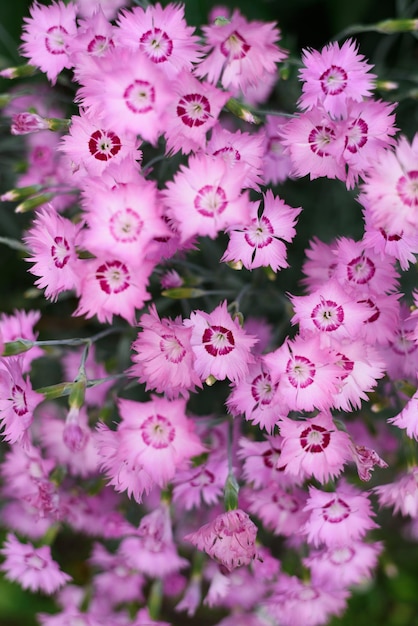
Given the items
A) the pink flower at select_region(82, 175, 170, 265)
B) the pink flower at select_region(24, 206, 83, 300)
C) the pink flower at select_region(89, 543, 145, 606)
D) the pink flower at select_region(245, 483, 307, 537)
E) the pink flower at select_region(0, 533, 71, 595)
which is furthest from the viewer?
the pink flower at select_region(89, 543, 145, 606)

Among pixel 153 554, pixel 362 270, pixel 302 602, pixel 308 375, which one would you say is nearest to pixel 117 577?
pixel 153 554

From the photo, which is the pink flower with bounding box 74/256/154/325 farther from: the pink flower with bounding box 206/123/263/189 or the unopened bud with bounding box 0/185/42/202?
the unopened bud with bounding box 0/185/42/202

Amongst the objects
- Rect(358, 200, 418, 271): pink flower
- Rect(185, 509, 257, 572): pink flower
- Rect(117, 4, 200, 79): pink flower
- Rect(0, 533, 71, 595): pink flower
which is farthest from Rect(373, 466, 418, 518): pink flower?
Rect(117, 4, 200, 79): pink flower

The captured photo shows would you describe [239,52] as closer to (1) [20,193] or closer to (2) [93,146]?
(2) [93,146]

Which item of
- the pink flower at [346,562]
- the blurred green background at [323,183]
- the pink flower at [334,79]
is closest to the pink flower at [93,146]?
the pink flower at [334,79]

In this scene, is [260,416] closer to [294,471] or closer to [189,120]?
[294,471]

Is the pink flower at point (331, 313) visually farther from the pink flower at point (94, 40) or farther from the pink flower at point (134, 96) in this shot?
the pink flower at point (94, 40)
